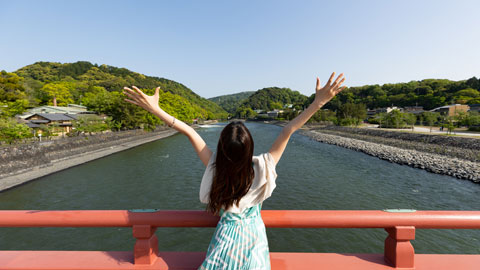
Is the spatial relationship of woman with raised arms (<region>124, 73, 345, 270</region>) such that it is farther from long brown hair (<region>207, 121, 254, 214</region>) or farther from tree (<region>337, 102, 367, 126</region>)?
tree (<region>337, 102, 367, 126</region>)

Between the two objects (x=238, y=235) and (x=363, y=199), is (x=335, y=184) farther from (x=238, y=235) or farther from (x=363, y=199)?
(x=238, y=235)

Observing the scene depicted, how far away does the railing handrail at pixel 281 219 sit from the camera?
1.46 m

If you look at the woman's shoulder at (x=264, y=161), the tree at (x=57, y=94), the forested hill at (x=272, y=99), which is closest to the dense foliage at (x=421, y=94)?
the forested hill at (x=272, y=99)

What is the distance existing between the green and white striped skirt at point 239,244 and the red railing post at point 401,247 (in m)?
0.96

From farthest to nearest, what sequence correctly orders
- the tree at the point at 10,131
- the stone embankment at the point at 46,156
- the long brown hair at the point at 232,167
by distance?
the tree at the point at 10,131 → the stone embankment at the point at 46,156 → the long brown hair at the point at 232,167

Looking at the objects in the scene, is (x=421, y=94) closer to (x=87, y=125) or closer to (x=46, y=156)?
(x=87, y=125)

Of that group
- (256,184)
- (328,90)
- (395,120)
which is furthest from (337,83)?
(395,120)

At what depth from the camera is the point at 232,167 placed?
1151 mm

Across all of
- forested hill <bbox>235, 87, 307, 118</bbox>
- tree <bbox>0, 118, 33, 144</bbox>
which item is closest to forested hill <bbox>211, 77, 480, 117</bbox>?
forested hill <bbox>235, 87, 307, 118</bbox>

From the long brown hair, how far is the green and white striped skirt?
Result: 0.39 ft

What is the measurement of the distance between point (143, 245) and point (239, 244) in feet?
2.59

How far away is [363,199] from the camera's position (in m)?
10.3

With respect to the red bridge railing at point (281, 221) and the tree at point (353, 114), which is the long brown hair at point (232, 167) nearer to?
the red bridge railing at point (281, 221)

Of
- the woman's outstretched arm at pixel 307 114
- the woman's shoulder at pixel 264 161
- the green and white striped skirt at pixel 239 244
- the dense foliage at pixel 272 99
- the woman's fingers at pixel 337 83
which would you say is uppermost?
the dense foliage at pixel 272 99
